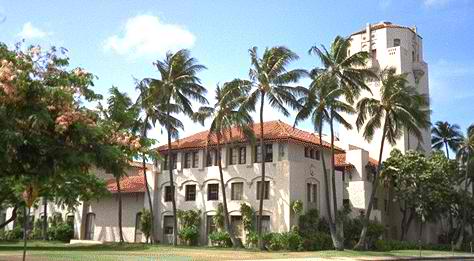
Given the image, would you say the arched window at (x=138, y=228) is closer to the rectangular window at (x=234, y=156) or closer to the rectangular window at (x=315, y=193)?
the rectangular window at (x=234, y=156)

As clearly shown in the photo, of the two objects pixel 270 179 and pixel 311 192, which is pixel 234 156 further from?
pixel 311 192

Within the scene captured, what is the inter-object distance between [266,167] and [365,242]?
906 centimetres

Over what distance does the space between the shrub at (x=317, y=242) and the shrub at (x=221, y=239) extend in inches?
227

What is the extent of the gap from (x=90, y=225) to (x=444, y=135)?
37458 mm

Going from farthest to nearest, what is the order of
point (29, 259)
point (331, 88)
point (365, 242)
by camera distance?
point (365, 242), point (331, 88), point (29, 259)

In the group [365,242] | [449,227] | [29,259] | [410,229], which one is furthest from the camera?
[449,227]

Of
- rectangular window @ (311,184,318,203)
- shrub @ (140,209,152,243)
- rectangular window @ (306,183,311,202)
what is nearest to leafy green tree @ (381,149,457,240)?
rectangular window @ (311,184,318,203)

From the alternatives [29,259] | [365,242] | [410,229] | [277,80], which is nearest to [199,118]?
[277,80]

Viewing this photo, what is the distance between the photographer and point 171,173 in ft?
144

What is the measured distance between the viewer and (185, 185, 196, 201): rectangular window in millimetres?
46250

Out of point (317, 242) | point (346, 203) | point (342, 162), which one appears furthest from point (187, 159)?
point (317, 242)

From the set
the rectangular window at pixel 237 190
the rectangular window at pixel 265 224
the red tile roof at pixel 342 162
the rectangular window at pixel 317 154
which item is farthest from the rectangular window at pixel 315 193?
the red tile roof at pixel 342 162

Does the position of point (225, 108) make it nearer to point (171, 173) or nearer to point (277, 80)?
point (277, 80)

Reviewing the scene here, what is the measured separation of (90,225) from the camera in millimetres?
53500
